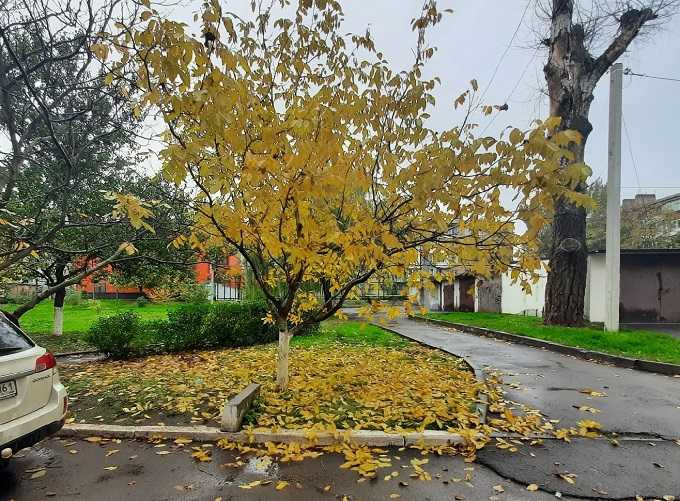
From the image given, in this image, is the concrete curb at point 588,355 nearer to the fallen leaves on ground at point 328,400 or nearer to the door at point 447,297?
the fallen leaves on ground at point 328,400

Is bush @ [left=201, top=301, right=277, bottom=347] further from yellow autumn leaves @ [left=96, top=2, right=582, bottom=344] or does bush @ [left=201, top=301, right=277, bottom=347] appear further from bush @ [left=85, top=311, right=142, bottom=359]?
yellow autumn leaves @ [left=96, top=2, right=582, bottom=344]

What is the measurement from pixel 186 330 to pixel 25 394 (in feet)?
22.2

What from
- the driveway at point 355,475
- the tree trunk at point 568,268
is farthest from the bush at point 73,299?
the tree trunk at point 568,268

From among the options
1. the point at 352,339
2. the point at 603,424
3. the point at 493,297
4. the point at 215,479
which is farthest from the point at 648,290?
the point at 215,479

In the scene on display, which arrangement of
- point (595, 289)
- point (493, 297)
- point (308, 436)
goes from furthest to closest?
1. point (493, 297)
2. point (595, 289)
3. point (308, 436)

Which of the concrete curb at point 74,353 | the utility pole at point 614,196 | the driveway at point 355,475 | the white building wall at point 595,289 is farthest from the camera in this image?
the white building wall at point 595,289

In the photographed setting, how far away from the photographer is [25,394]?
3.28m

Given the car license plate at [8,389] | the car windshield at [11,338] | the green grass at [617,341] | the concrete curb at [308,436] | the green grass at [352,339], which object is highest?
the car windshield at [11,338]

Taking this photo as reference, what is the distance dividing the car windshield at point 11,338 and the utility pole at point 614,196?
502 inches

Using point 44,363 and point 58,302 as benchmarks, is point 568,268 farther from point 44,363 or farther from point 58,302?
point 58,302

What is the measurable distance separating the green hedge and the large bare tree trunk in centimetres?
901

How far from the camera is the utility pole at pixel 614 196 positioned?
11.2 metres

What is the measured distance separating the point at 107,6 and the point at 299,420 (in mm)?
5984

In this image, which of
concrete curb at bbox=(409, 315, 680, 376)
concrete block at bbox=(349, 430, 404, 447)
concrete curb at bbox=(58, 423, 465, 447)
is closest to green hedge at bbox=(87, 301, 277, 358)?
concrete curb at bbox=(409, 315, 680, 376)
